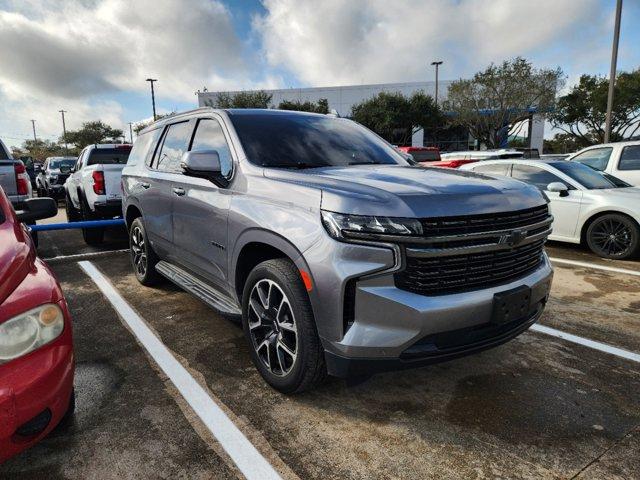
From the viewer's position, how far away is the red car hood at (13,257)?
77.5 inches

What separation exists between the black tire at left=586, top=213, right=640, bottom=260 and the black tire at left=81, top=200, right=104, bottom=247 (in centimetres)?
783

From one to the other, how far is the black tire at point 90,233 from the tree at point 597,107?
Answer: 34.5 metres

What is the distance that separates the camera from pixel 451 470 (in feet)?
7.07

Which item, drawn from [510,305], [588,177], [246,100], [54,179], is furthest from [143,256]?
[246,100]

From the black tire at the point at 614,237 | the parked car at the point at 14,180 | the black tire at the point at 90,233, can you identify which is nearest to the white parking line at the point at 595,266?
the black tire at the point at 614,237

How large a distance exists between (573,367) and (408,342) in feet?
5.59

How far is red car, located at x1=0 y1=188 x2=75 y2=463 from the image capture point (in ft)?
Answer: 5.80

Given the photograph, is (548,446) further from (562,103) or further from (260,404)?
(562,103)

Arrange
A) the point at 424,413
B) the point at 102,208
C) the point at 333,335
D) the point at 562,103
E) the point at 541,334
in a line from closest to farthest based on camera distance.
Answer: the point at 333,335, the point at 424,413, the point at 541,334, the point at 102,208, the point at 562,103

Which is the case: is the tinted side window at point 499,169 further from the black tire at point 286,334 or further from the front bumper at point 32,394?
the front bumper at point 32,394

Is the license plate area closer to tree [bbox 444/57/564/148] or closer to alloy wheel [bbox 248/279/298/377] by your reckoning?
alloy wheel [bbox 248/279/298/377]

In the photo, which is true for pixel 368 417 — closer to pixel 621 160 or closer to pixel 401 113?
pixel 621 160

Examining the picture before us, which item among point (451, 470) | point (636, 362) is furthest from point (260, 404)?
point (636, 362)

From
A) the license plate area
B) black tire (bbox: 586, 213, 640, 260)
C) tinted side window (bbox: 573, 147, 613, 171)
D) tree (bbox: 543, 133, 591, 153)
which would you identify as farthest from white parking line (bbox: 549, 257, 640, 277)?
tree (bbox: 543, 133, 591, 153)
